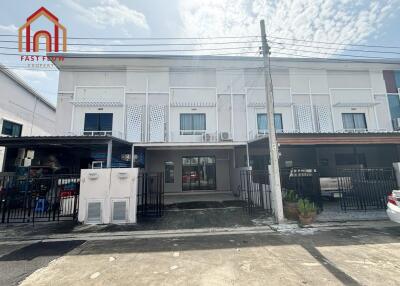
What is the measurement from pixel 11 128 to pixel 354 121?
26.1m

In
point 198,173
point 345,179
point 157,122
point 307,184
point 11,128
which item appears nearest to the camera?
point 345,179

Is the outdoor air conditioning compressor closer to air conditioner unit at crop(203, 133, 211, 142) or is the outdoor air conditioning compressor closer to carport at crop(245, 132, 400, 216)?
carport at crop(245, 132, 400, 216)

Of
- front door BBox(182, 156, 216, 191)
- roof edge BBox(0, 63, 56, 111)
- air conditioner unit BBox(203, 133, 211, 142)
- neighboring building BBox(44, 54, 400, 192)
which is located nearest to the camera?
roof edge BBox(0, 63, 56, 111)

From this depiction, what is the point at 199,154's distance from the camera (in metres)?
15.2

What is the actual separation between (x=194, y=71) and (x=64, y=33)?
854 cm

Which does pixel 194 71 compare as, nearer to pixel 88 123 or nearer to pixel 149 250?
pixel 88 123

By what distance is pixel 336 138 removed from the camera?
831cm

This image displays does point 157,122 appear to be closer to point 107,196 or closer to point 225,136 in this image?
point 225,136

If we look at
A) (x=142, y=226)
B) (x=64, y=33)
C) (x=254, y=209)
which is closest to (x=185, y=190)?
(x=254, y=209)

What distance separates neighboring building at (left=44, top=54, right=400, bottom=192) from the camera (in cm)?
1375

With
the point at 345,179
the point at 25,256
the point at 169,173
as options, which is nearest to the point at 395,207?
the point at 345,179

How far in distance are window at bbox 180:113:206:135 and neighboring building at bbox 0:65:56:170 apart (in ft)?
38.9

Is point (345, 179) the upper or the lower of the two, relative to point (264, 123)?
lower

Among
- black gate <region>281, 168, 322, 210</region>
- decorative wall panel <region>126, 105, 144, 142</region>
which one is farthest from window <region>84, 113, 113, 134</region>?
black gate <region>281, 168, 322, 210</region>
